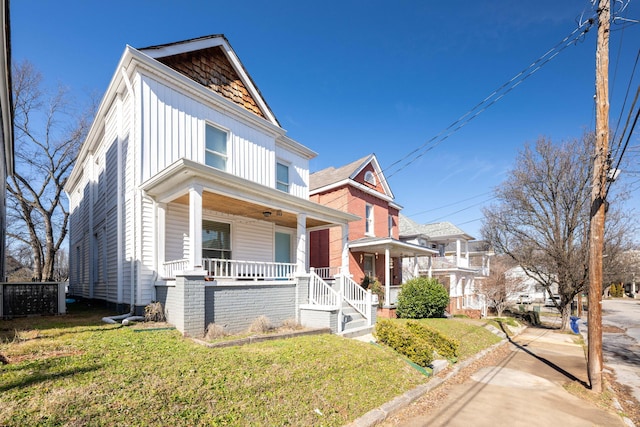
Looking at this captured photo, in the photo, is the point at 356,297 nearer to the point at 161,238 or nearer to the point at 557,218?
the point at 161,238

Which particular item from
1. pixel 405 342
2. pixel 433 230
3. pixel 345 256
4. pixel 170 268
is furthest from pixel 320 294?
pixel 433 230

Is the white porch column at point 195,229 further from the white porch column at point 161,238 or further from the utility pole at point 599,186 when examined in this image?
the utility pole at point 599,186

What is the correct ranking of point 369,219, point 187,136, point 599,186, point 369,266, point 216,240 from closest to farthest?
1. point 599,186
2. point 187,136
3. point 216,240
4. point 369,266
5. point 369,219

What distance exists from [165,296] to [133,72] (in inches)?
258

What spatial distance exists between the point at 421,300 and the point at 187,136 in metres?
11.9

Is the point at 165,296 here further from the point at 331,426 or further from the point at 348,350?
the point at 331,426

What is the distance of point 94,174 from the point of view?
14602 millimetres

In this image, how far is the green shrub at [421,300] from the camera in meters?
15.2

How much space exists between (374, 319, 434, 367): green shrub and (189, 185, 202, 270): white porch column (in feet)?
16.9

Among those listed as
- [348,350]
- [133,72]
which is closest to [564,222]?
[348,350]

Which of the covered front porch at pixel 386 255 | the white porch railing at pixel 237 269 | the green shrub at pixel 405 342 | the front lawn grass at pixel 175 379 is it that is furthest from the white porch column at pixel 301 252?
the covered front porch at pixel 386 255

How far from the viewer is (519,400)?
689 centimetres

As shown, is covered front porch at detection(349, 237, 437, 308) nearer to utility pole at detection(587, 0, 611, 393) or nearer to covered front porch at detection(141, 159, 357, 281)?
covered front porch at detection(141, 159, 357, 281)

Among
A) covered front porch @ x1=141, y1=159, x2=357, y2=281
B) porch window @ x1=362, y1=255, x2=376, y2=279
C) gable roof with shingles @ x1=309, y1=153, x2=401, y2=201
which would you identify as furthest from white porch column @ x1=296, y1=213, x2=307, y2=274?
porch window @ x1=362, y1=255, x2=376, y2=279
